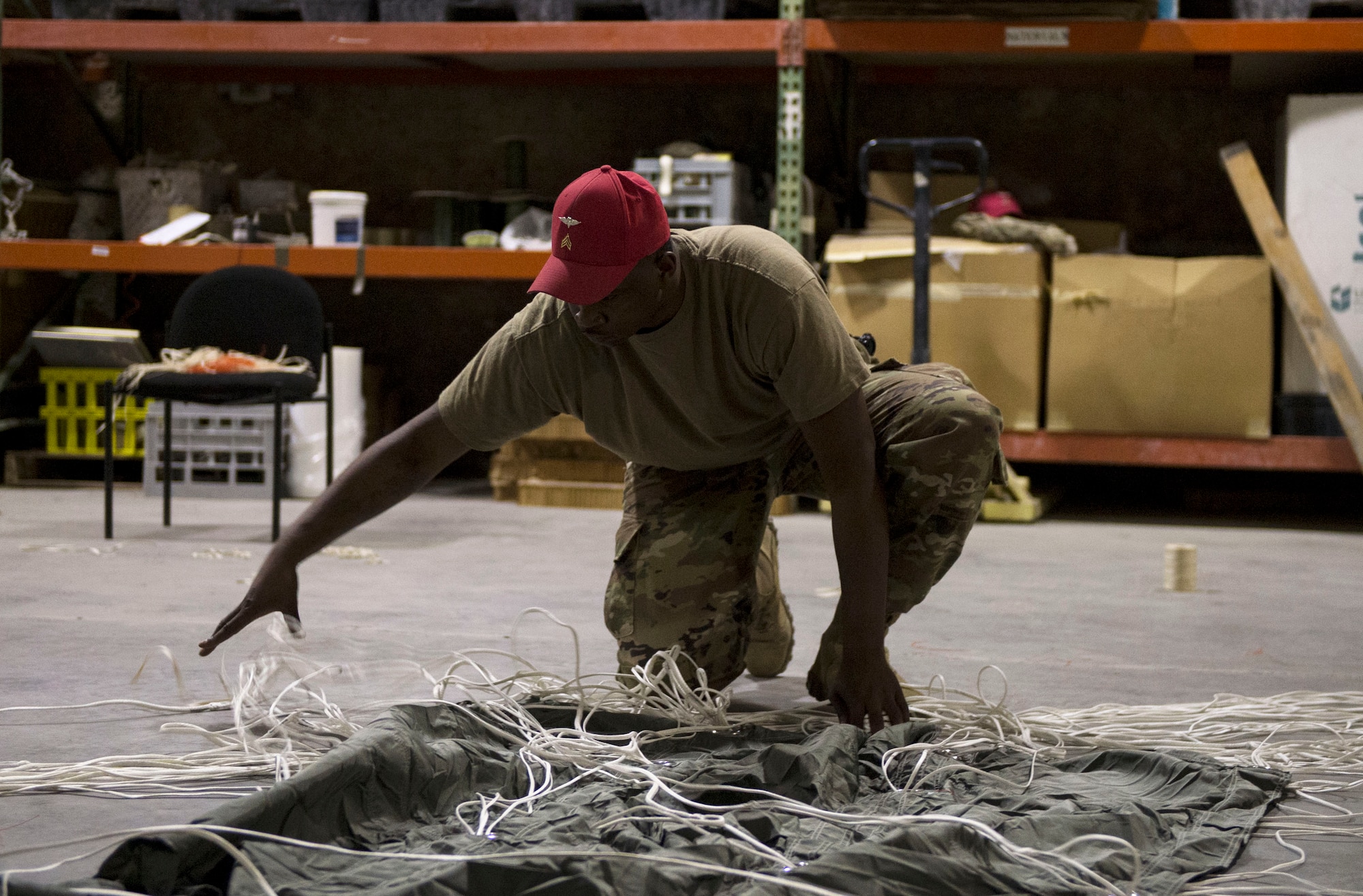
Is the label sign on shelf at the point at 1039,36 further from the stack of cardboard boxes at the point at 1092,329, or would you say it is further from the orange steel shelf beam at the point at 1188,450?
the orange steel shelf beam at the point at 1188,450

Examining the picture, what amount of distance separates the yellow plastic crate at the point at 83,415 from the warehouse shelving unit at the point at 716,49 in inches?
18.1

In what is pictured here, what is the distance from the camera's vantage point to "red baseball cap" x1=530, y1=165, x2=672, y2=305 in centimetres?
162

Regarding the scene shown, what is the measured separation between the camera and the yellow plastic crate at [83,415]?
5.16 metres

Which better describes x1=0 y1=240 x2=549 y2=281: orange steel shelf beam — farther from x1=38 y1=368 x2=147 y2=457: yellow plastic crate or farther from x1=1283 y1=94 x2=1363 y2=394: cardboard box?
x1=1283 y1=94 x2=1363 y2=394: cardboard box

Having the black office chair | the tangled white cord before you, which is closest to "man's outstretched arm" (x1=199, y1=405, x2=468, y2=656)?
the tangled white cord

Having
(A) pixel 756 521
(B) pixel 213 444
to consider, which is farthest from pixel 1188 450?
(B) pixel 213 444

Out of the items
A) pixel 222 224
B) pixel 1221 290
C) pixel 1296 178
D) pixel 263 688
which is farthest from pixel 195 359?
pixel 1296 178

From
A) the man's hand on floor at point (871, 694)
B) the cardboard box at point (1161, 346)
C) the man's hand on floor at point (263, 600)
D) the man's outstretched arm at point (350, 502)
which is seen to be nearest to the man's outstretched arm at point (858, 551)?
the man's hand on floor at point (871, 694)

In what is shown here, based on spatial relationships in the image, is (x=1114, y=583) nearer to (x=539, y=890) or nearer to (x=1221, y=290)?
(x=1221, y=290)

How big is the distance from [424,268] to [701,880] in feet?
12.6

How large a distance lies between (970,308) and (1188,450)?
2.95 ft

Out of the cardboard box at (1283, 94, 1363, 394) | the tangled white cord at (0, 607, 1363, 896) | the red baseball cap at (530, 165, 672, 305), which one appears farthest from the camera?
the cardboard box at (1283, 94, 1363, 394)

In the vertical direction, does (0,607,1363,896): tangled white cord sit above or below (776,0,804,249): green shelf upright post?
below

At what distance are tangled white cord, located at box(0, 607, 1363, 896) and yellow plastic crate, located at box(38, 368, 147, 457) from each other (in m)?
3.37
